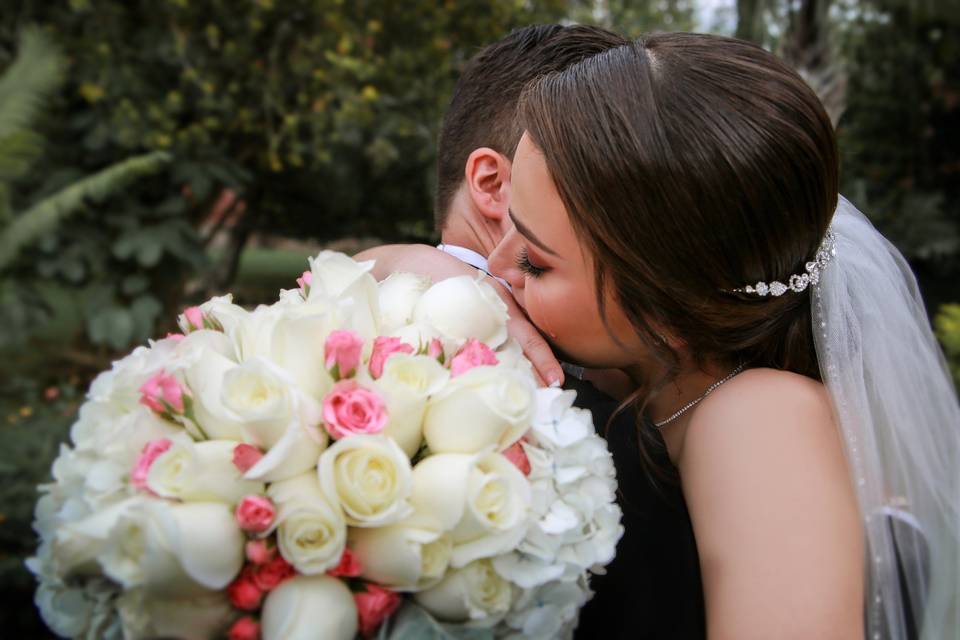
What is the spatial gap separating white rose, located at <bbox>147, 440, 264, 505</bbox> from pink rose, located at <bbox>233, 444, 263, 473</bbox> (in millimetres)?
12

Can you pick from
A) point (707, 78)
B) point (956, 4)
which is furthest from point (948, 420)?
point (956, 4)

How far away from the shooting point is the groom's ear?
7.66ft

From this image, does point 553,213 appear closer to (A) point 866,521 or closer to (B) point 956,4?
(A) point 866,521

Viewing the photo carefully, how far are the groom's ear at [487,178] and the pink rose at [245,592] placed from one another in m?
1.37

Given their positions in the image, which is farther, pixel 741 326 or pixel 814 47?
pixel 814 47

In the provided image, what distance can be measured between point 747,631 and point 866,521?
0.47 m

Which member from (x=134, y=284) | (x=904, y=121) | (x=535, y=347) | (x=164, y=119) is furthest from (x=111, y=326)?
(x=904, y=121)

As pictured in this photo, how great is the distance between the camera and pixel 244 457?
46.6 inches

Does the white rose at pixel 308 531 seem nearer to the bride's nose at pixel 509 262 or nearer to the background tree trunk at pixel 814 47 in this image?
the bride's nose at pixel 509 262

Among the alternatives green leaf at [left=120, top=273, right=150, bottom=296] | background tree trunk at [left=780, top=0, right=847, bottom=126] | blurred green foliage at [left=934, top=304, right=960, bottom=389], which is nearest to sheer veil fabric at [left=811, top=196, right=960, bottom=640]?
blurred green foliage at [left=934, top=304, right=960, bottom=389]

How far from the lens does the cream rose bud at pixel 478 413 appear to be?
4.20ft

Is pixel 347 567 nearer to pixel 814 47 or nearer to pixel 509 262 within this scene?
pixel 509 262

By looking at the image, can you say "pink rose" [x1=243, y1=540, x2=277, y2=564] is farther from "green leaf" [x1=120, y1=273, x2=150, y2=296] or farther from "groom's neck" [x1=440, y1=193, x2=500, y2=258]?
"green leaf" [x1=120, y1=273, x2=150, y2=296]

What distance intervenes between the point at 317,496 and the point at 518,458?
0.32m
